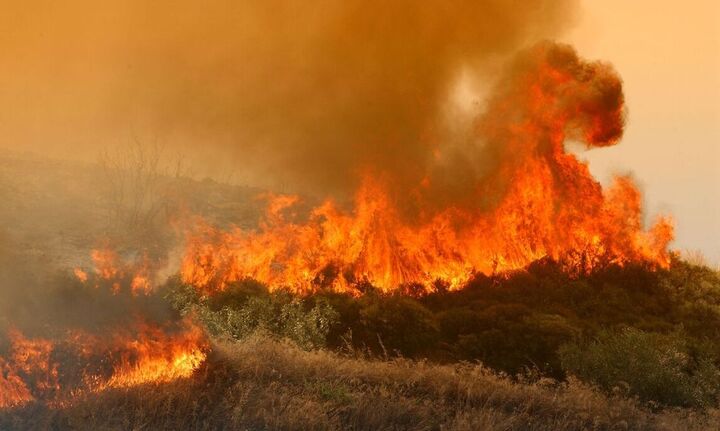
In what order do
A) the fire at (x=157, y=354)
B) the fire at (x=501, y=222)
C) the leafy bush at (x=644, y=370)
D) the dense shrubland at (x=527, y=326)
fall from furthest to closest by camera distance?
the fire at (x=501, y=222) < the dense shrubland at (x=527, y=326) < the leafy bush at (x=644, y=370) < the fire at (x=157, y=354)

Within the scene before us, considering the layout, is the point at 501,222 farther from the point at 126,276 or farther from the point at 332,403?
the point at 332,403

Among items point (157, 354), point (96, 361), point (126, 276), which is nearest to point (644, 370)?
point (157, 354)

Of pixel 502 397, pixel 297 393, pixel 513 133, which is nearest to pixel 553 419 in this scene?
pixel 502 397

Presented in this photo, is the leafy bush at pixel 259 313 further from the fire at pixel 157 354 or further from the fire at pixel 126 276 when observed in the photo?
the fire at pixel 157 354

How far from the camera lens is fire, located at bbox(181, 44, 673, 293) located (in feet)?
63.4

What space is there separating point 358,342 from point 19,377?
7626 mm

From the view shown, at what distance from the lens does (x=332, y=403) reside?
9.22 m

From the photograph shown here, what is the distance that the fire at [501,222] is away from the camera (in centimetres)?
1931

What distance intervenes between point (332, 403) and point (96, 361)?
3.84 metres

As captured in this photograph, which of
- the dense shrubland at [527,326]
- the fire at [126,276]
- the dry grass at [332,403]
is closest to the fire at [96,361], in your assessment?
the dry grass at [332,403]

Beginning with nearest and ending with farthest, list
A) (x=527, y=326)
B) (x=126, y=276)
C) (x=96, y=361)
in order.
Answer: (x=96, y=361)
(x=126, y=276)
(x=527, y=326)

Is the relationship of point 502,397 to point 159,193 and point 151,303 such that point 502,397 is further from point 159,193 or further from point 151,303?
point 159,193

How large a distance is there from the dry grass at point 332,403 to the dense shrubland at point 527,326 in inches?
58.0

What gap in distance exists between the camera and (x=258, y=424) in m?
8.69
